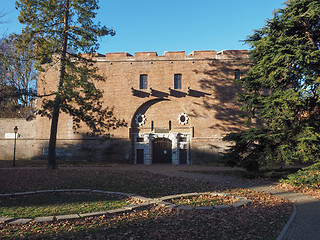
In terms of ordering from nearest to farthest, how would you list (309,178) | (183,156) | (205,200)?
1. (205,200)
2. (309,178)
3. (183,156)

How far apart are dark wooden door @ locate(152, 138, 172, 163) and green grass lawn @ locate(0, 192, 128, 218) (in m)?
15.8

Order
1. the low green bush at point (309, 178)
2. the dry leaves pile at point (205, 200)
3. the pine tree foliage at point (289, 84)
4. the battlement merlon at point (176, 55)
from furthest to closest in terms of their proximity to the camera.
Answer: the battlement merlon at point (176, 55) → the pine tree foliage at point (289, 84) → the low green bush at point (309, 178) → the dry leaves pile at point (205, 200)

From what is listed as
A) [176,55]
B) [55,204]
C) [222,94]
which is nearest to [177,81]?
[176,55]

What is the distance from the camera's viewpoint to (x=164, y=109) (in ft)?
78.9

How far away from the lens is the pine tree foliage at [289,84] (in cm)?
1130

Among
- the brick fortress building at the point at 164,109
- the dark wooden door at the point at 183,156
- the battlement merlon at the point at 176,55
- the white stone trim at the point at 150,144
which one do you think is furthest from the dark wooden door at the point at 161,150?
the battlement merlon at the point at 176,55

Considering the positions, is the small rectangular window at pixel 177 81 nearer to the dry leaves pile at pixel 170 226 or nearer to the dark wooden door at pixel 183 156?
the dark wooden door at pixel 183 156

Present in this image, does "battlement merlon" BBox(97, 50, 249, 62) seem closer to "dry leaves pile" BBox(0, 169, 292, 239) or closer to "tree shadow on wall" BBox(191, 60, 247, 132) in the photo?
"tree shadow on wall" BBox(191, 60, 247, 132)

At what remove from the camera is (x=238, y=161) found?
13.8 m

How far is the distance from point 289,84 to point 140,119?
47.6 feet

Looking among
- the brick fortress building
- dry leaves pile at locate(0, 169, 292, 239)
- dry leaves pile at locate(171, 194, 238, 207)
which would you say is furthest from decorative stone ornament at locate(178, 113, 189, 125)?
dry leaves pile at locate(0, 169, 292, 239)

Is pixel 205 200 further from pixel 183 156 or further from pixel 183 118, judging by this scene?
pixel 183 118

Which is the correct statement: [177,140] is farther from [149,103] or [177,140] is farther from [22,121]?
[22,121]

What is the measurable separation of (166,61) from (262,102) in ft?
43.8
